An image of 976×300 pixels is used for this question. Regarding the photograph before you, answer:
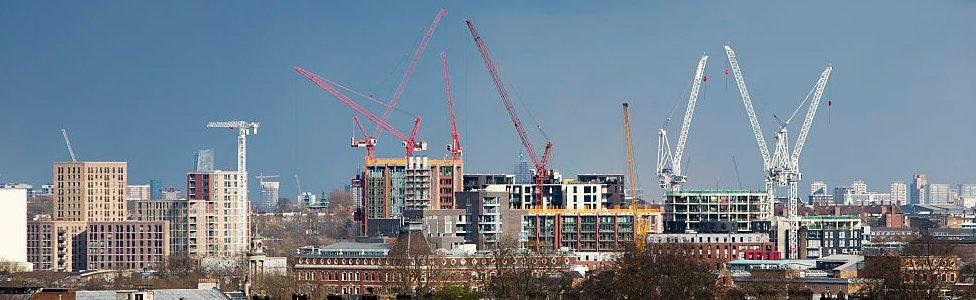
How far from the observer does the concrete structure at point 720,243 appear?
179750mm

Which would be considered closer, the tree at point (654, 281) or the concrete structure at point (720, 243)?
the tree at point (654, 281)

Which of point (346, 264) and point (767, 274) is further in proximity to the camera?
point (346, 264)

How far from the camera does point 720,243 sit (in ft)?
601

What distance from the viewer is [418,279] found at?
125 meters

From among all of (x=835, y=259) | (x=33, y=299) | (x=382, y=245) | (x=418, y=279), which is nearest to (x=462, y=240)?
(x=382, y=245)

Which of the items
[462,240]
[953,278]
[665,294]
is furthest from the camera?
[462,240]

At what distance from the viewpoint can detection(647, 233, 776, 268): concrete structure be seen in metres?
180

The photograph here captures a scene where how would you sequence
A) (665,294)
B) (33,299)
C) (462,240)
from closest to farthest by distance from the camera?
(33,299) < (665,294) < (462,240)

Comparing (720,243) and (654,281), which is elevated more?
(720,243)

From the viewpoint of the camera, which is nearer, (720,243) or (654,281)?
(654,281)

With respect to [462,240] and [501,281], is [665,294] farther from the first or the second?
[462,240]

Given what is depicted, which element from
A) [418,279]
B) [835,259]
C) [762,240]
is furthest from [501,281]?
[762,240]

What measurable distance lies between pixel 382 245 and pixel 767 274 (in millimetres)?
28946

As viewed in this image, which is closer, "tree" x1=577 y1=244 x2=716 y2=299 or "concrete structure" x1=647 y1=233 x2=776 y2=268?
"tree" x1=577 y1=244 x2=716 y2=299
